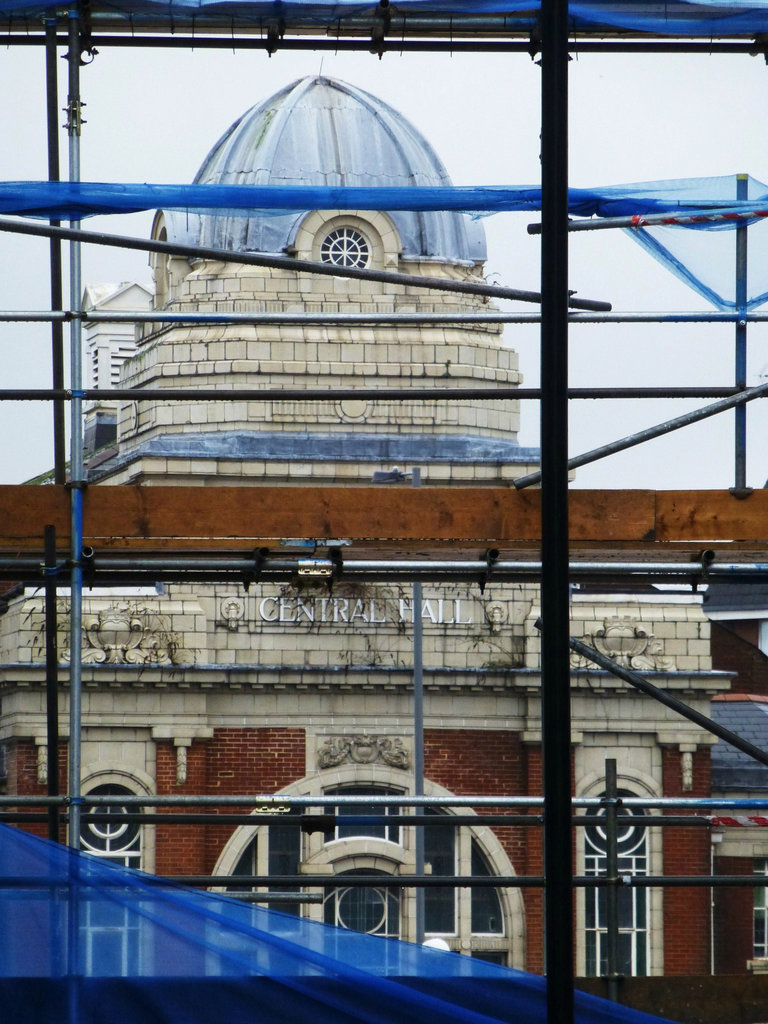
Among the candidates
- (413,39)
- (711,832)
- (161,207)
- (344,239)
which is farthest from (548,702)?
(344,239)

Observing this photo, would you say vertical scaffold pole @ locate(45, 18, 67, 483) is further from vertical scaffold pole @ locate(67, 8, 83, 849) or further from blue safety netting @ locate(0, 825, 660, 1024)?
blue safety netting @ locate(0, 825, 660, 1024)

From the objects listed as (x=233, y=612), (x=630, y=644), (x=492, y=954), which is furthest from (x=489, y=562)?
(x=630, y=644)

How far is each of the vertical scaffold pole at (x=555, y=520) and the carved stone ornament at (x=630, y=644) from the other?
25882 mm

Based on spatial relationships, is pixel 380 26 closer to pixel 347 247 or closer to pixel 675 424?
pixel 675 424

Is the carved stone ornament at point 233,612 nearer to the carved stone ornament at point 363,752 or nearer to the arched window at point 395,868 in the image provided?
the carved stone ornament at point 363,752

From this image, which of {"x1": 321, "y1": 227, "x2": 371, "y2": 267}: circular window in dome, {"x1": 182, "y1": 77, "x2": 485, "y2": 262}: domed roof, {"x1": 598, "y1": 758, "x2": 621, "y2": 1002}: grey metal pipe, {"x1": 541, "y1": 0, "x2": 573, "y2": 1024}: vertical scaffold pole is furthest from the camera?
{"x1": 182, "y1": 77, "x2": 485, "y2": 262}: domed roof

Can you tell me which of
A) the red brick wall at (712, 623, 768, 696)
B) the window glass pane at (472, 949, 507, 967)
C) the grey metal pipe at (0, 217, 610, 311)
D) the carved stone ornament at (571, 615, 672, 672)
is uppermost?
the grey metal pipe at (0, 217, 610, 311)

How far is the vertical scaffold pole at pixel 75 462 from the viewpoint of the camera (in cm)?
771

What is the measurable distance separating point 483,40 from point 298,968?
5222mm

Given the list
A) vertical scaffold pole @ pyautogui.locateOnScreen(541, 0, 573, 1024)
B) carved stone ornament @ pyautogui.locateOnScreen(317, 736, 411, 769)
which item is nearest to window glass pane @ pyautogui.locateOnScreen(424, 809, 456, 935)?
carved stone ornament @ pyautogui.locateOnScreen(317, 736, 411, 769)

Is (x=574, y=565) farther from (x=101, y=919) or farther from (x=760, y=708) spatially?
(x=760, y=708)

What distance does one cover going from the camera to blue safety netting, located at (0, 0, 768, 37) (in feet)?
29.6

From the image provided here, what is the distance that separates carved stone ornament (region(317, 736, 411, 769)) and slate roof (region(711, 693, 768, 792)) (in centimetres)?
626

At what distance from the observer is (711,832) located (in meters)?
32.3
